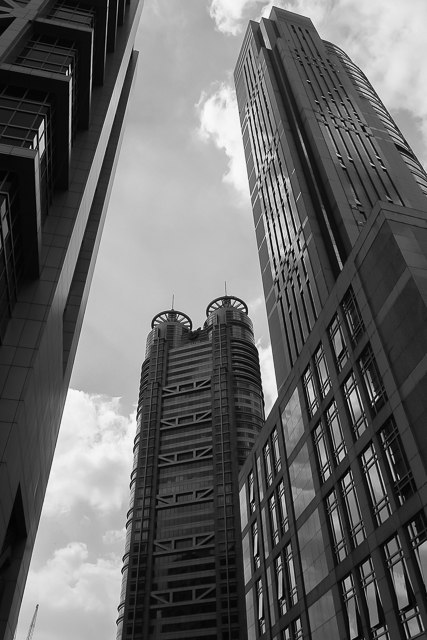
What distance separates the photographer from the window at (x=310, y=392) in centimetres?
4427

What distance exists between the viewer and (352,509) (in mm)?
35031

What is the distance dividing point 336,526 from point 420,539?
976 cm

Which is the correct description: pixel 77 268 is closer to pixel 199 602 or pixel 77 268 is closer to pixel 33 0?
pixel 33 0

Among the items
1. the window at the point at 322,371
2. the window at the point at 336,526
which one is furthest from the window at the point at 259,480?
the window at the point at 336,526

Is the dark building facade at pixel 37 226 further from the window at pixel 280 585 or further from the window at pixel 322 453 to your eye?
the window at pixel 322 453

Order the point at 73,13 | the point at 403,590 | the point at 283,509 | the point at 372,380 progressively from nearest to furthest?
the point at 403,590 → the point at 372,380 → the point at 73,13 → the point at 283,509

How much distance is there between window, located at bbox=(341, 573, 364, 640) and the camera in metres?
31.7

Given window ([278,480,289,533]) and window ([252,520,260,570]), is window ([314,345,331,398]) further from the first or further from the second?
window ([252,520,260,570])

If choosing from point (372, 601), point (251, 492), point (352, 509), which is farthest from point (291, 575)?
point (251, 492)

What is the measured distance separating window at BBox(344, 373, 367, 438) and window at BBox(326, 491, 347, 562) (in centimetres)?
514

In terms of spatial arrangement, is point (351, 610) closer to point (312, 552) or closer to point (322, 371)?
point (312, 552)

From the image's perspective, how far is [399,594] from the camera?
28.3 m

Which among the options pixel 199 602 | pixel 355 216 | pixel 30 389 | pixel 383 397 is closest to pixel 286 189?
pixel 355 216

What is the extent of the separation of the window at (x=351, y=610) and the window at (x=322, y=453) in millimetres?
7522
